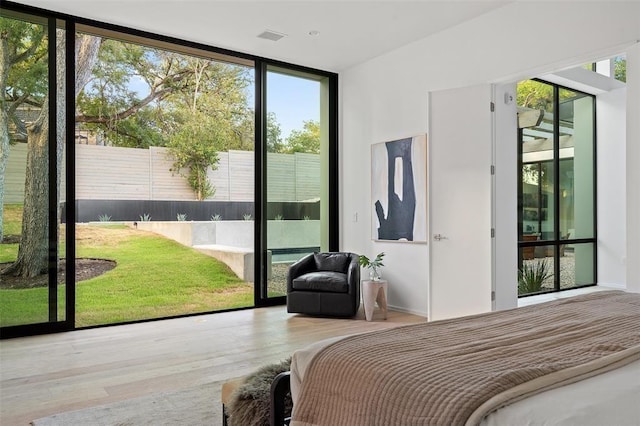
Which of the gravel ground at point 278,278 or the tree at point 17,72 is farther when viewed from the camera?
the gravel ground at point 278,278

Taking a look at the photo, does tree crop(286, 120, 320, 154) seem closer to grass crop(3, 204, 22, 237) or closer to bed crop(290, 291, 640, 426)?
grass crop(3, 204, 22, 237)

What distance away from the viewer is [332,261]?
5863 mm

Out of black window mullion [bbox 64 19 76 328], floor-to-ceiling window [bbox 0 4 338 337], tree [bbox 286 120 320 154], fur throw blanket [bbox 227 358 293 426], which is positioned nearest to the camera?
fur throw blanket [bbox 227 358 293 426]

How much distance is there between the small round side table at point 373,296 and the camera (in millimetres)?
5285

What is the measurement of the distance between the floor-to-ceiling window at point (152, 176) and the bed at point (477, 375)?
4.04 meters

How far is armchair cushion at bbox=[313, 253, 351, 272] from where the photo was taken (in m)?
5.81

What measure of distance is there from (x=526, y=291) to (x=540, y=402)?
231 inches

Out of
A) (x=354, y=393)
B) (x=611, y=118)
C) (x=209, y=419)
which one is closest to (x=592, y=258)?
(x=611, y=118)

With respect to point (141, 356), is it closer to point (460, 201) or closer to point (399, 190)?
point (460, 201)

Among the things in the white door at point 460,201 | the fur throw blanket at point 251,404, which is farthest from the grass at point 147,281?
the fur throw blanket at point 251,404

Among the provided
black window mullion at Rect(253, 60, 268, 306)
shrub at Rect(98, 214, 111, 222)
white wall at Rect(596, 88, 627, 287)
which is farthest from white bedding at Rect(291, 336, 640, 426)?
white wall at Rect(596, 88, 627, 287)

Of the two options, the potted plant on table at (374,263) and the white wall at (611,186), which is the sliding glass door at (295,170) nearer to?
the potted plant on table at (374,263)

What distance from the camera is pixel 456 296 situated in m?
4.77

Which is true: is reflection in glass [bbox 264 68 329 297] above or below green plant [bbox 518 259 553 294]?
above
